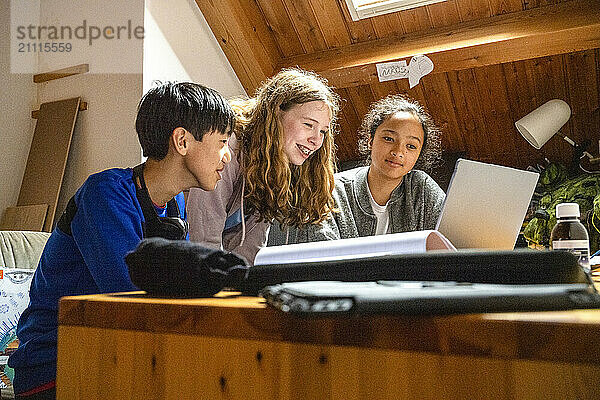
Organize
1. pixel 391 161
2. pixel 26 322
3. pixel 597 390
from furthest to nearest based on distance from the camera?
pixel 391 161 < pixel 26 322 < pixel 597 390

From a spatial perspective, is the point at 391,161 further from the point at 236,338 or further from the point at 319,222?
the point at 236,338

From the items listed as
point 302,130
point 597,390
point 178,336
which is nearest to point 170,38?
point 302,130

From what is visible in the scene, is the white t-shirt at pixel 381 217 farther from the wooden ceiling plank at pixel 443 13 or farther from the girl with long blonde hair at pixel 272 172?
the wooden ceiling plank at pixel 443 13

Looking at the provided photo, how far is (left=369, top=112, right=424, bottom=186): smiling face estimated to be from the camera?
7.83 ft

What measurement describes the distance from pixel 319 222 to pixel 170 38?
1.59 m

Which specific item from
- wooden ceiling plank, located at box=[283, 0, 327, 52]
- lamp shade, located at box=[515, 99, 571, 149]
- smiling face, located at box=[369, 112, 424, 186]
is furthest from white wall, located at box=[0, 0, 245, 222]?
lamp shade, located at box=[515, 99, 571, 149]

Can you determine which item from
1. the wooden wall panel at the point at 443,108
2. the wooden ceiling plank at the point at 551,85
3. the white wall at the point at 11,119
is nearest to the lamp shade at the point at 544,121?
the wooden ceiling plank at the point at 551,85

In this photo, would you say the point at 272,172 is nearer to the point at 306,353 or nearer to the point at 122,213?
the point at 122,213

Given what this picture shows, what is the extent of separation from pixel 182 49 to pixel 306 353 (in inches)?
117

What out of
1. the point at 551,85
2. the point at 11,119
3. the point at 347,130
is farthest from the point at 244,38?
the point at 551,85

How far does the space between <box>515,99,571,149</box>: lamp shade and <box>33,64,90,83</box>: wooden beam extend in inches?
92.3

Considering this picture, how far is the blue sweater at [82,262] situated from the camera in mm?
984

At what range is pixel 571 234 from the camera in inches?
56.5

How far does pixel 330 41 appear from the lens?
11.1 ft
